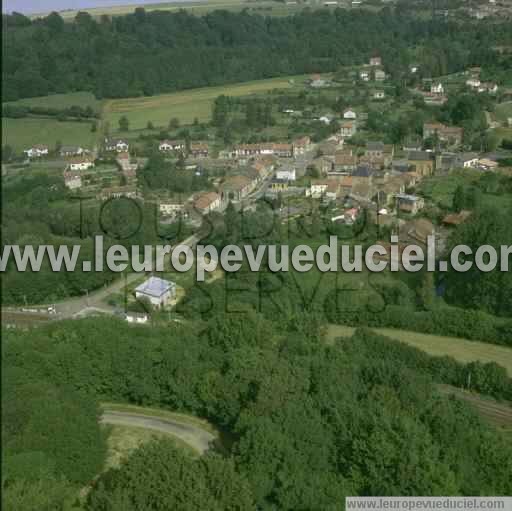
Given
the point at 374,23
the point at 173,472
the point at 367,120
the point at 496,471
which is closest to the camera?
the point at 173,472

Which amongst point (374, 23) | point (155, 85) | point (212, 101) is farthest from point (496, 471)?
point (374, 23)

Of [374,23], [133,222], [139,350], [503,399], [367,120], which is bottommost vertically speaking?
[503,399]

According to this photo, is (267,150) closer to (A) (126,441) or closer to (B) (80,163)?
(B) (80,163)

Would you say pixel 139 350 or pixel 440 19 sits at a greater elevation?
pixel 440 19

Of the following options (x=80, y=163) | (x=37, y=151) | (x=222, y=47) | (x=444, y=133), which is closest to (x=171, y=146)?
(x=80, y=163)

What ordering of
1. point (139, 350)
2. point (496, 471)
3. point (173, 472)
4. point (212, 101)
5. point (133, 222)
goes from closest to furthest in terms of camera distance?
point (173, 472), point (496, 471), point (139, 350), point (133, 222), point (212, 101)

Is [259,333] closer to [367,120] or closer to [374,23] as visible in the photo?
[367,120]
